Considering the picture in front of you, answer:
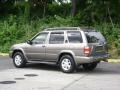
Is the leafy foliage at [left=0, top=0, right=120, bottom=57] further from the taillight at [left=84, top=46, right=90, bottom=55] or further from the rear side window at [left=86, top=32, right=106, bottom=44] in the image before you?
the taillight at [left=84, top=46, right=90, bottom=55]

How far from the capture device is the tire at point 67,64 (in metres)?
15.7

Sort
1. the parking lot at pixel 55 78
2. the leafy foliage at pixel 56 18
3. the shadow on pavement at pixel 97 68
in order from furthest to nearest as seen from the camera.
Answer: the leafy foliage at pixel 56 18
the shadow on pavement at pixel 97 68
the parking lot at pixel 55 78

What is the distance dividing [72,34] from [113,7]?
12009 millimetres

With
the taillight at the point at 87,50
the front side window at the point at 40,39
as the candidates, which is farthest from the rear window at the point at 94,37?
the front side window at the point at 40,39

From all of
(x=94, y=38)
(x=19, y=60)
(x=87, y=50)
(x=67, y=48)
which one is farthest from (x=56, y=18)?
(x=87, y=50)

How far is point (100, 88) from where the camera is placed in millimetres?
12273

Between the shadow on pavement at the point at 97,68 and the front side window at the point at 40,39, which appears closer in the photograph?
the shadow on pavement at the point at 97,68

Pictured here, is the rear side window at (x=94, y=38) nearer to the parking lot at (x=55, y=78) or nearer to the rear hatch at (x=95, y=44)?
the rear hatch at (x=95, y=44)

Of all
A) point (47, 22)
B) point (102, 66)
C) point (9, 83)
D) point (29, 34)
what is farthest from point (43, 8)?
point (9, 83)

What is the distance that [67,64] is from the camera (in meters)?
15.9

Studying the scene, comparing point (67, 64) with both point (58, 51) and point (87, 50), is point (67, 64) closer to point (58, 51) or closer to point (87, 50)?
point (58, 51)

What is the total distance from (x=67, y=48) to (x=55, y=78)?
1890 millimetres

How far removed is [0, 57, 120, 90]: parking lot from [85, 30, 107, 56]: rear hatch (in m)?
0.87

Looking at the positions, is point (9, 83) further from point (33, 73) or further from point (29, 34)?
point (29, 34)
